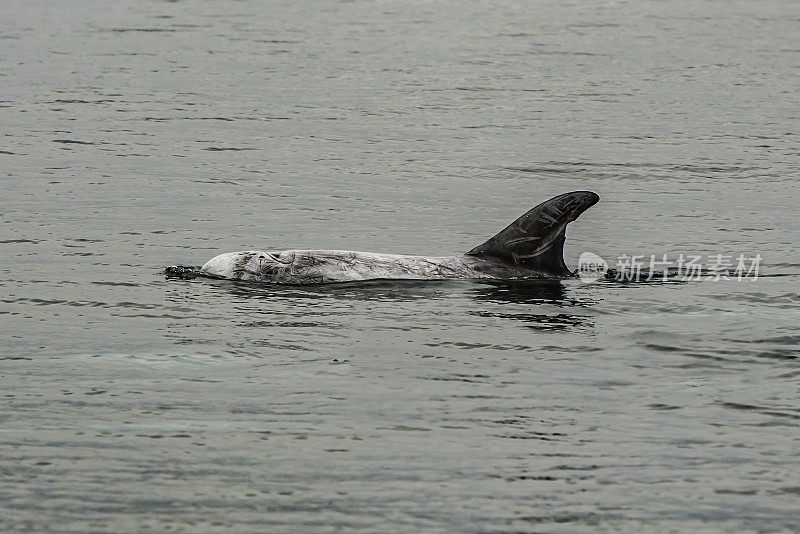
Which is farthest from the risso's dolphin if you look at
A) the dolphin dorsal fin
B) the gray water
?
the gray water

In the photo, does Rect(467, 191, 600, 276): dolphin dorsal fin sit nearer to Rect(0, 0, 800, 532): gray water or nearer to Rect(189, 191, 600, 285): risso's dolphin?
Rect(189, 191, 600, 285): risso's dolphin

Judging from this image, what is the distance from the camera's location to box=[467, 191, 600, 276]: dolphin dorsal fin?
16484 mm

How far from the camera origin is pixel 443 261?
16.7 meters

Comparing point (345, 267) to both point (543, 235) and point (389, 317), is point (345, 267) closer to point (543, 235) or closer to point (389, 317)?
point (389, 317)

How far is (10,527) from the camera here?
9.61 meters

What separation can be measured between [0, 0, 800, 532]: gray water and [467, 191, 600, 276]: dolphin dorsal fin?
1.36 ft

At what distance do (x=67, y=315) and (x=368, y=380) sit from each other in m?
4.03

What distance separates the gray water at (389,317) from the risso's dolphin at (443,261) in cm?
32

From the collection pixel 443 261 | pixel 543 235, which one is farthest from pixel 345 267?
pixel 543 235

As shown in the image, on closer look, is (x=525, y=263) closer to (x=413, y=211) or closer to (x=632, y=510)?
(x=413, y=211)

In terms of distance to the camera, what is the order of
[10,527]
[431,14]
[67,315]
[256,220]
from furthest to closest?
[431,14] → [256,220] → [67,315] → [10,527]

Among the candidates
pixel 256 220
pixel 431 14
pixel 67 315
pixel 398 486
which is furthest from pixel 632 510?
pixel 431 14

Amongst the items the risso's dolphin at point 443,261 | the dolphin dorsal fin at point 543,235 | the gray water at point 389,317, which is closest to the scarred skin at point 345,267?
the risso's dolphin at point 443,261

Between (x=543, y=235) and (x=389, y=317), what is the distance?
8.33ft
